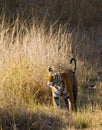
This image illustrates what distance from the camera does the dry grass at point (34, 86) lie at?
21.6 feet

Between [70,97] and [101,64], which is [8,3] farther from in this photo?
[70,97]

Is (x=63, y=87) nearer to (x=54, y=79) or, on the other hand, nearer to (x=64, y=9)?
(x=54, y=79)

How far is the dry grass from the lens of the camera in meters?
6.59

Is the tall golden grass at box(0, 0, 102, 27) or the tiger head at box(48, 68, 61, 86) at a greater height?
the tall golden grass at box(0, 0, 102, 27)

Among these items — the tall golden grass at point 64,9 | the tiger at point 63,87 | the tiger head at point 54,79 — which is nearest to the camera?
the tiger head at point 54,79

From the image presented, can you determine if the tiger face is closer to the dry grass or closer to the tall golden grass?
the dry grass

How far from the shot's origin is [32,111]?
6.95 meters

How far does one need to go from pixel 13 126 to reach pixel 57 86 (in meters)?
1.37

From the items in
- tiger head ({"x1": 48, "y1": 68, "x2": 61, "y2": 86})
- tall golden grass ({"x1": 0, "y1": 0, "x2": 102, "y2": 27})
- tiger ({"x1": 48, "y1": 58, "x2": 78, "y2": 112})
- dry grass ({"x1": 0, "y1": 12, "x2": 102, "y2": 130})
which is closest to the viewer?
dry grass ({"x1": 0, "y1": 12, "x2": 102, "y2": 130})

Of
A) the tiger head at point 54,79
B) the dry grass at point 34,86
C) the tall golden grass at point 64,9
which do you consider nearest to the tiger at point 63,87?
the tiger head at point 54,79

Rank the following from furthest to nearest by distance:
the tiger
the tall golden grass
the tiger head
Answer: the tall golden grass, the tiger, the tiger head

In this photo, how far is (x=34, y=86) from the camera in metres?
8.54

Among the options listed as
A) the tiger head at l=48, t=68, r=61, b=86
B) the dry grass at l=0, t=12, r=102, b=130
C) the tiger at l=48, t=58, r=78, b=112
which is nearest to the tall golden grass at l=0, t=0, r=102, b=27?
the dry grass at l=0, t=12, r=102, b=130

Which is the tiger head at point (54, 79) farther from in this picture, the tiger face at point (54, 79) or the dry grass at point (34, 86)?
Result: the dry grass at point (34, 86)
